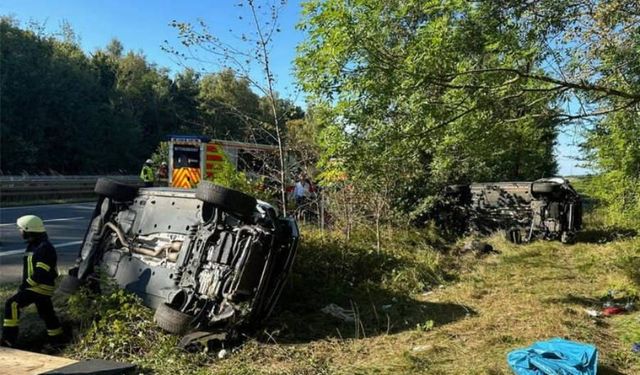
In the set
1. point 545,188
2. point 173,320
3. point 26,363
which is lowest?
point 26,363

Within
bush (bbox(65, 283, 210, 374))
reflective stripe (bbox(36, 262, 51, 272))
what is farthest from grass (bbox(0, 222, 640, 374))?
reflective stripe (bbox(36, 262, 51, 272))

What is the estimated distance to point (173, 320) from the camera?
4.89m

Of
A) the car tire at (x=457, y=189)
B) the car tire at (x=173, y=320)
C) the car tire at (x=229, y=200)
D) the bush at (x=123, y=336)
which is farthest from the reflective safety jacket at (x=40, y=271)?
the car tire at (x=457, y=189)

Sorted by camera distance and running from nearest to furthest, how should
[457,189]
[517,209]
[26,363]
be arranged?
1. [26,363]
2. [517,209]
3. [457,189]

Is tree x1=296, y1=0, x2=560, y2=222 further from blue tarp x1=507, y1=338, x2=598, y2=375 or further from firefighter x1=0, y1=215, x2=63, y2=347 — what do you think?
firefighter x1=0, y1=215, x2=63, y2=347

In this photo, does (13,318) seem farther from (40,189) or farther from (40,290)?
(40,189)

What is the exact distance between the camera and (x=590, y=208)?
1827 centimetres

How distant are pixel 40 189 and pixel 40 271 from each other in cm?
1748

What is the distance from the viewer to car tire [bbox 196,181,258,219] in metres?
5.27

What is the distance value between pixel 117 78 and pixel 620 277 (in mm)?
41359

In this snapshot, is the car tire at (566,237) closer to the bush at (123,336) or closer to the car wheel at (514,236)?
the car wheel at (514,236)

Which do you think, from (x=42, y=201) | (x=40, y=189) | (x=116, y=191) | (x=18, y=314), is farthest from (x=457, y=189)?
(x=40, y=189)

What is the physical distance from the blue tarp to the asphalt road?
6.82 meters

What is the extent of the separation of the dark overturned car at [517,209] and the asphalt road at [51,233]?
8.97 metres
